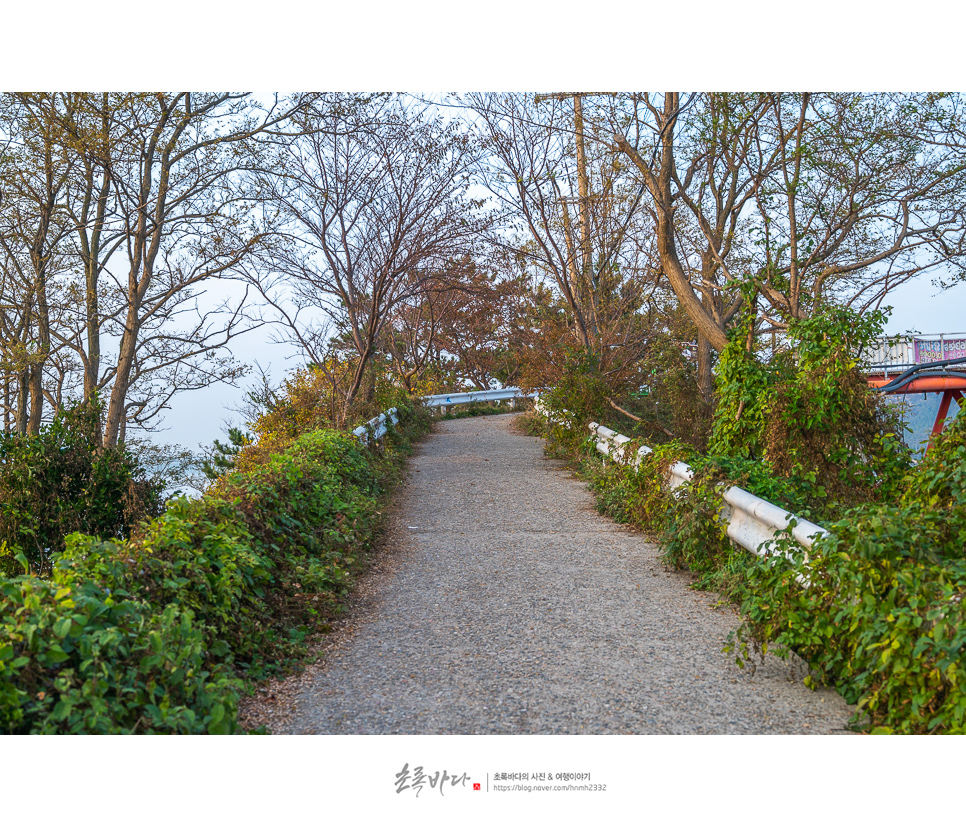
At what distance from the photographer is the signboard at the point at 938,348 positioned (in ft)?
53.5

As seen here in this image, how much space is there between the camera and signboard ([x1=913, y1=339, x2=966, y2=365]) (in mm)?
16312

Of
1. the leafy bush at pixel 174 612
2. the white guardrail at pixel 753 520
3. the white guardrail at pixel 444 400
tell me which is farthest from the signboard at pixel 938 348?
the leafy bush at pixel 174 612

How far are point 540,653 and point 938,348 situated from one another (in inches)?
668

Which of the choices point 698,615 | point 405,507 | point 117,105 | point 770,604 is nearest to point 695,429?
point 405,507

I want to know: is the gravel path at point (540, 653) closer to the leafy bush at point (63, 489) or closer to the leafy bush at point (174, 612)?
the leafy bush at point (174, 612)

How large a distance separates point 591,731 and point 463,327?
108 ft

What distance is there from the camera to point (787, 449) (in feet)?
20.1

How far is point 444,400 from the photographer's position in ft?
80.9

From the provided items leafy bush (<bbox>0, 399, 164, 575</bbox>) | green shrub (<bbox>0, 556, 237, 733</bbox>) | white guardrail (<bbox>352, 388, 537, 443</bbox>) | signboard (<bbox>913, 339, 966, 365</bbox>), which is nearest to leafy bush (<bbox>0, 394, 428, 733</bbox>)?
green shrub (<bbox>0, 556, 237, 733</bbox>)

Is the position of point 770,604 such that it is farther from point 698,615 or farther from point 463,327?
point 463,327

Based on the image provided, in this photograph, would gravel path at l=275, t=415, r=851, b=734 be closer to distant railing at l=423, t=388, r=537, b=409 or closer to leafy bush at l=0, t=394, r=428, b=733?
leafy bush at l=0, t=394, r=428, b=733

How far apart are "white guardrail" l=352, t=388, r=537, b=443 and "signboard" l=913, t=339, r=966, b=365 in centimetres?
982

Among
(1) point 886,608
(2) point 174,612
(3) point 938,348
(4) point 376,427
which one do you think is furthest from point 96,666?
(3) point 938,348

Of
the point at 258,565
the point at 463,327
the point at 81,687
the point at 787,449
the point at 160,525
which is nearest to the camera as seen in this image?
the point at 81,687
